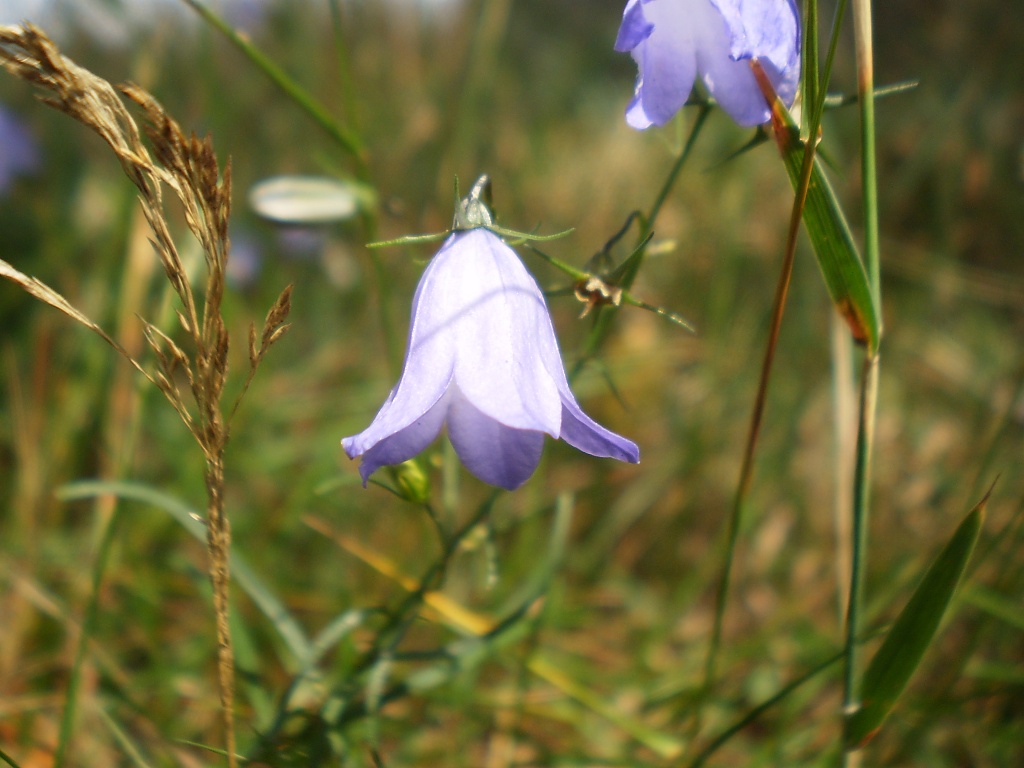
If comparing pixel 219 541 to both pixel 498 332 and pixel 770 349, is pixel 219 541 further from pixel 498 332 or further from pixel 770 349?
pixel 770 349

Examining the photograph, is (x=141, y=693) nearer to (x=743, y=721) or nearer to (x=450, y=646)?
(x=450, y=646)

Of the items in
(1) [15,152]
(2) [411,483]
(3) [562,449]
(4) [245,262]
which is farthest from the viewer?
(4) [245,262]

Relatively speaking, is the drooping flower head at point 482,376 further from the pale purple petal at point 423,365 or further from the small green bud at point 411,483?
the small green bud at point 411,483

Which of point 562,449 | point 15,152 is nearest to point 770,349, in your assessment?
point 562,449

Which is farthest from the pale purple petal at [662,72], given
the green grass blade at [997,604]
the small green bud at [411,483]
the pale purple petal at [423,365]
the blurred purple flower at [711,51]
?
the green grass blade at [997,604]

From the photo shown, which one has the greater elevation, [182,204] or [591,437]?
[182,204]

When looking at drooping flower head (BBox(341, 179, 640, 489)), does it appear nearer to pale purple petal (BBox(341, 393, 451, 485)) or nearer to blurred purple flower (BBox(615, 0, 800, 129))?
pale purple petal (BBox(341, 393, 451, 485))
